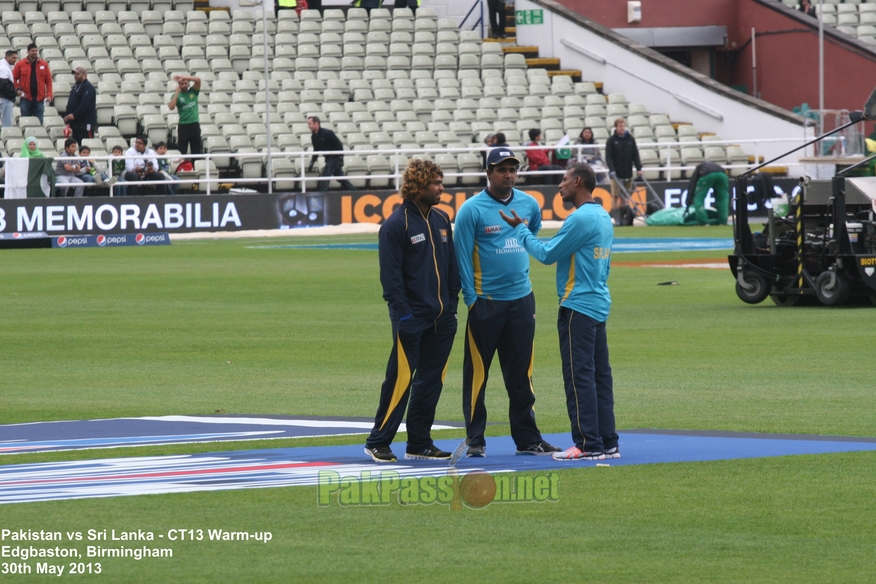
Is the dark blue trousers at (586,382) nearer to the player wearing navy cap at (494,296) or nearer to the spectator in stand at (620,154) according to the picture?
the player wearing navy cap at (494,296)

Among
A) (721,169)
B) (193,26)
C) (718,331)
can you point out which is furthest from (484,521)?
(193,26)

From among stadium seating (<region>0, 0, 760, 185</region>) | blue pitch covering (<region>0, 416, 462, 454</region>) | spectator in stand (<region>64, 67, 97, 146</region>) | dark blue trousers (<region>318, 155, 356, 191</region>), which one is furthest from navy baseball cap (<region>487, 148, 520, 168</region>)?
dark blue trousers (<region>318, 155, 356, 191</region>)

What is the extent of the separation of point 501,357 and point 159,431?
2.60 m

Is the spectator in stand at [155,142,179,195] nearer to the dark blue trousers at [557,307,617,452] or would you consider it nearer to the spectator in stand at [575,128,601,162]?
the spectator in stand at [575,128,601,162]

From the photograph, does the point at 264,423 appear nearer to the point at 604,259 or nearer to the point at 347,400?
the point at 347,400

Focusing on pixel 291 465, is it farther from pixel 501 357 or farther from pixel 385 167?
pixel 385 167

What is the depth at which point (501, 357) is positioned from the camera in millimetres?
9906

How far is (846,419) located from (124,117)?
95.9 feet

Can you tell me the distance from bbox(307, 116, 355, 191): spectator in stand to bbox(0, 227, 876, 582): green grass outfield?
9.17 meters

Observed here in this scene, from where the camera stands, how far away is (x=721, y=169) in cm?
3744

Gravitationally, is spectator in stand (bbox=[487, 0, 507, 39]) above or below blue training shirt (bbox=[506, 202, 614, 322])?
above

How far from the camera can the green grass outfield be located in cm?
679

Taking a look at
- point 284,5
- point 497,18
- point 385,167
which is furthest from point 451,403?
point 497,18

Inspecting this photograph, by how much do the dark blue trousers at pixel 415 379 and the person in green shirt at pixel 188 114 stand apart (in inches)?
1036
